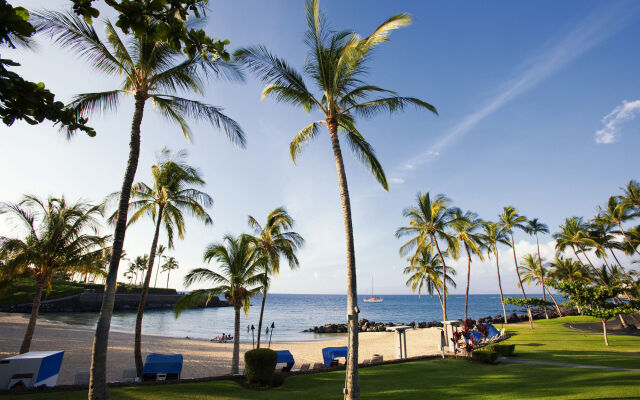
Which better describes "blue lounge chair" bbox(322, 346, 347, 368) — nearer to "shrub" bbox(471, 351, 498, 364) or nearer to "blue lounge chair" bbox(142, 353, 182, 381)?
"shrub" bbox(471, 351, 498, 364)

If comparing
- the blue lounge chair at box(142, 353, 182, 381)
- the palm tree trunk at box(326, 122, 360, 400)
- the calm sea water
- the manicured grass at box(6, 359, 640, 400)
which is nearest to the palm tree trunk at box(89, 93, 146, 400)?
the manicured grass at box(6, 359, 640, 400)

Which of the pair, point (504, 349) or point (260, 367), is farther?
point (504, 349)

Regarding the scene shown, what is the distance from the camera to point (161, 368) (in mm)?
13336

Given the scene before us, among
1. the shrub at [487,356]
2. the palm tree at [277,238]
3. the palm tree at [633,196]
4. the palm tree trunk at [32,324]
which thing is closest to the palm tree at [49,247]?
the palm tree trunk at [32,324]

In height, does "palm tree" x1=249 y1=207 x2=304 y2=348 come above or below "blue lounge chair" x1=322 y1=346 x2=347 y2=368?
above

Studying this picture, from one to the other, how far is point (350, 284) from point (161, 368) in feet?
33.9

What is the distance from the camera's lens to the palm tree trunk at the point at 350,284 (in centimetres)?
808

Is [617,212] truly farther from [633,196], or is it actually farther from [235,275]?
[235,275]

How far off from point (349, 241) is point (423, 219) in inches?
705

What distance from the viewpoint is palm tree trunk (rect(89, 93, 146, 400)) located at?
7297 mm

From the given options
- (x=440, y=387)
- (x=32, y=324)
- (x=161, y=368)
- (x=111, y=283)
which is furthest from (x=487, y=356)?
(x=32, y=324)

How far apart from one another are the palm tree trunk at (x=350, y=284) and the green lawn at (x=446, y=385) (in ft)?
5.78

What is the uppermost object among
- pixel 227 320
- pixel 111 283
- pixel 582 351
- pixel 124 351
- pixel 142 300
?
pixel 111 283

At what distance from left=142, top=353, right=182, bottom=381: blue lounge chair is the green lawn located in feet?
12.1
